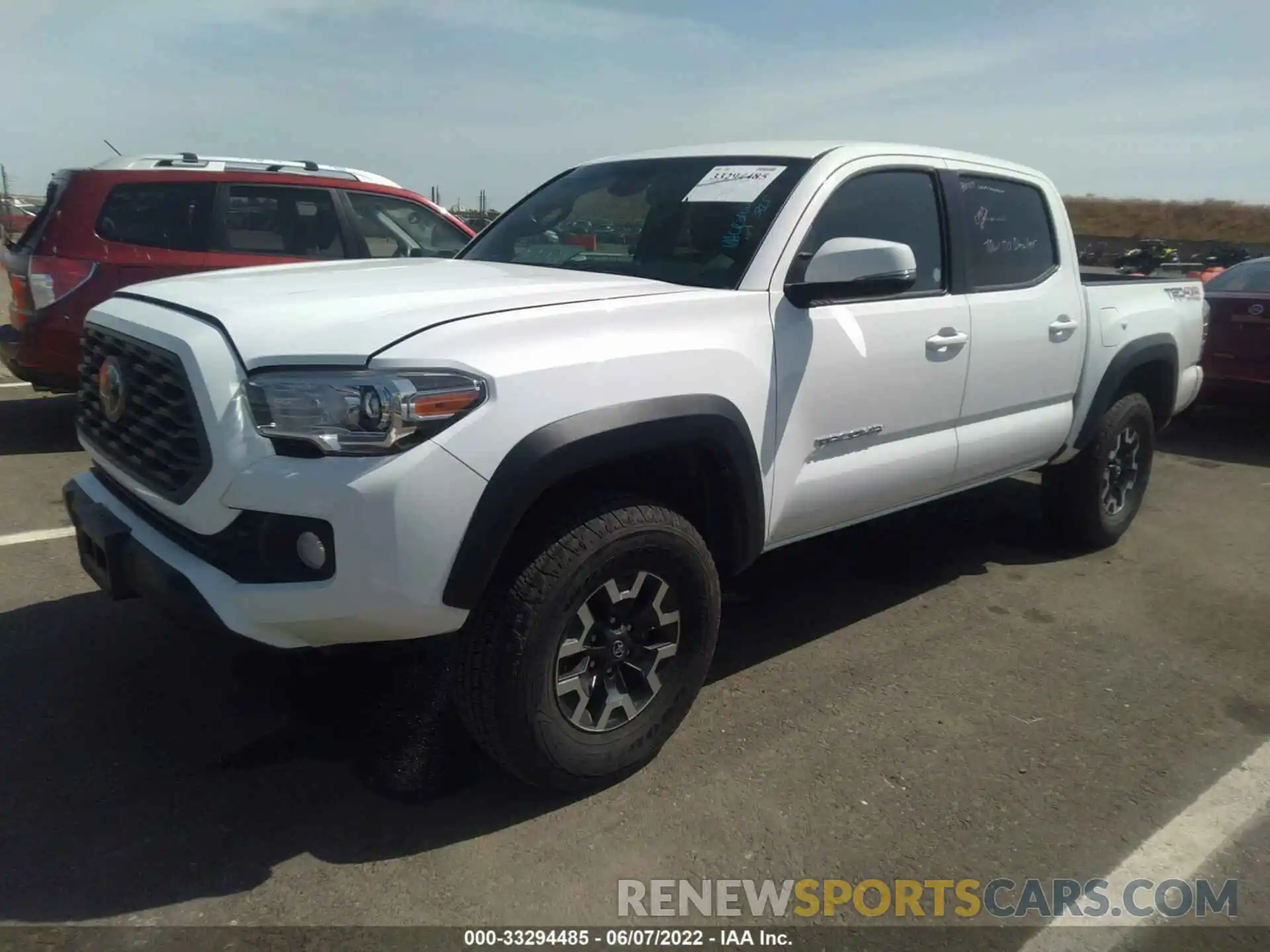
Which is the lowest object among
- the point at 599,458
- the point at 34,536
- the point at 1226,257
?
the point at 34,536

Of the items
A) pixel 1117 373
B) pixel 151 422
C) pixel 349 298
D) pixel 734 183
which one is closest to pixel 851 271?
pixel 734 183

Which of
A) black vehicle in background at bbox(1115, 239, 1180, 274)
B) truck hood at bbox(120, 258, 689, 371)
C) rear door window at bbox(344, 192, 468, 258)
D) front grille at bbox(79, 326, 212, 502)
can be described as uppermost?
rear door window at bbox(344, 192, 468, 258)

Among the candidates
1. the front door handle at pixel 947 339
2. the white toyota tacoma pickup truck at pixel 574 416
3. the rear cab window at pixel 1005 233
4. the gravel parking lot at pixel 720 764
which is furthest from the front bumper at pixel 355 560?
the rear cab window at pixel 1005 233

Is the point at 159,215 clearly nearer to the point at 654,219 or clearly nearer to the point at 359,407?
the point at 654,219

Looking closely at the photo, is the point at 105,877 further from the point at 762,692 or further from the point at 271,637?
the point at 762,692

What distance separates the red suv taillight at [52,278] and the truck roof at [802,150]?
3814mm

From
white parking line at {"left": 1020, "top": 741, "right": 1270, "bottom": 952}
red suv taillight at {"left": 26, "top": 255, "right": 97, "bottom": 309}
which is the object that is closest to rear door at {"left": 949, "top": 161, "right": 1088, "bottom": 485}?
white parking line at {"left": 1020, "top": 741, "right": 1270, "bottom": 952}

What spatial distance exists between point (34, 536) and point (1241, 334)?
8447 mm

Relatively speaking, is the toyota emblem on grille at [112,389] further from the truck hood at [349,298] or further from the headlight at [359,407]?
the headlight at [359,407]

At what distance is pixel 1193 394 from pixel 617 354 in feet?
14.6

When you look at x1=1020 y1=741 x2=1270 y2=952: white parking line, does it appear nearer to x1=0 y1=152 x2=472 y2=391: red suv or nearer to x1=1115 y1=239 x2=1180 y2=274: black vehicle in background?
x1=0 y1=152 x2=472 y2=391: red suv

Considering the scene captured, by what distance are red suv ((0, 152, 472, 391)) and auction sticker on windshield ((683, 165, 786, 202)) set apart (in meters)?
2.63

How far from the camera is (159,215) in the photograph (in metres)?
6.55

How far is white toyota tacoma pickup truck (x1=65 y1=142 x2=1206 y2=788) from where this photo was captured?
7.69 feet
